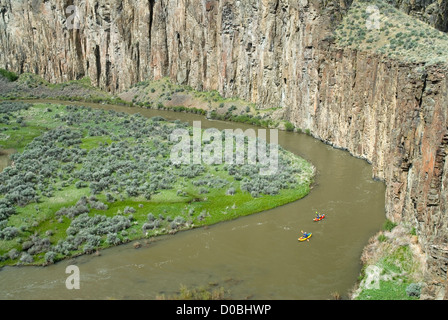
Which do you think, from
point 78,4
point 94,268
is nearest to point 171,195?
point 94,268

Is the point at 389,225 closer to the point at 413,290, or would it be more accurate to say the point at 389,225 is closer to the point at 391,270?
the point at 391,270

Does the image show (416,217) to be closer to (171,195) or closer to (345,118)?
(171,195)

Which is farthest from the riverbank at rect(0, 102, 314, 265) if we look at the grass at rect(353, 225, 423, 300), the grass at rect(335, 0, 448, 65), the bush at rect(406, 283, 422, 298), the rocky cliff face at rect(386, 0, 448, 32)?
the rocky cliff face at rect(386, 0, 448, 32)

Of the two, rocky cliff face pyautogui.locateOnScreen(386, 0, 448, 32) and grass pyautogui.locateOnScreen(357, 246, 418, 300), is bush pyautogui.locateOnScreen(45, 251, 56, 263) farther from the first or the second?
rocky cliff face pyautogui.locateOnScreen(386, 0, 448, 32)

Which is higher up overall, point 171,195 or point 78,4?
point 78,4

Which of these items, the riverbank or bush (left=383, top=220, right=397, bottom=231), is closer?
bush (left=383, top=220, right=397, bottom=231)

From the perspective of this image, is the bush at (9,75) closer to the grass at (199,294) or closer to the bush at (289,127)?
the bush at (289,127)
